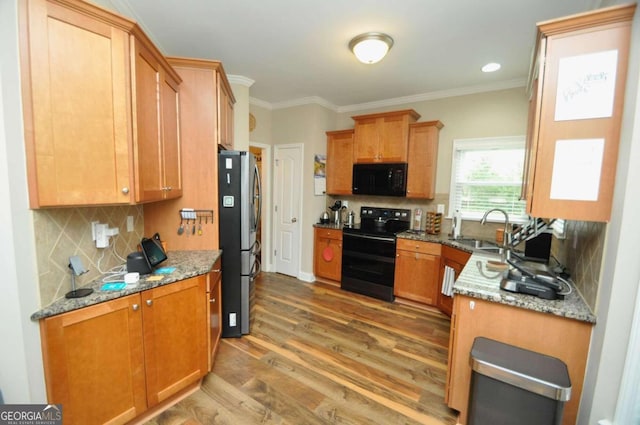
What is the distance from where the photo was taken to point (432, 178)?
3510 millimetres

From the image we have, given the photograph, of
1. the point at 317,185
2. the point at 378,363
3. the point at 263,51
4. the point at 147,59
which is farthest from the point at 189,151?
the point at 378,363

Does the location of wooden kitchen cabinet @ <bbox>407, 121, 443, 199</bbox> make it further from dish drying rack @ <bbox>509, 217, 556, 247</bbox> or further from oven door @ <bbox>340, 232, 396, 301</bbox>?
dish drying rack @ <bbox>509, 217, 556, 247</bbox>

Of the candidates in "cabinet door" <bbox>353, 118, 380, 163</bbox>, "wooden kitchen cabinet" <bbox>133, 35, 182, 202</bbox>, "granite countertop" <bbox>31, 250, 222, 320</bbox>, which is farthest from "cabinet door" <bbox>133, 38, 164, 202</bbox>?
"cabinet door" <bbox>353, 118, 380, 163</bbox>

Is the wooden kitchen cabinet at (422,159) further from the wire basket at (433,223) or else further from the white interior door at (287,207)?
the white interior door at (287,207)

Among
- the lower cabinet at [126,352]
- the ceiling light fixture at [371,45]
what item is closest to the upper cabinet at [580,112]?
the ceiling light fixture at [371,45]

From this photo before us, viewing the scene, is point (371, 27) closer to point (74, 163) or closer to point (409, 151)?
point (409, 151)

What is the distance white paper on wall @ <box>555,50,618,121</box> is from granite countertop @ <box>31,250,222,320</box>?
7.76 ft

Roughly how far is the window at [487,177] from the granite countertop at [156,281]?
3.13 meters

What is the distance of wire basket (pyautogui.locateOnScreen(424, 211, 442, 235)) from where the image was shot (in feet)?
11.6

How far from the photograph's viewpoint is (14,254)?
1.19 m

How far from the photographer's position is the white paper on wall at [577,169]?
1.29 meters

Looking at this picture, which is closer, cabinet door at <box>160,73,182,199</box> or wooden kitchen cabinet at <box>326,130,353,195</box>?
cabinet door at <box>160,73,182,199</box>

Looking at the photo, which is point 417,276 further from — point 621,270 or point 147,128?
point 147,128

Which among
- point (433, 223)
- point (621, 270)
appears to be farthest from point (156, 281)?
point (433, 223)
